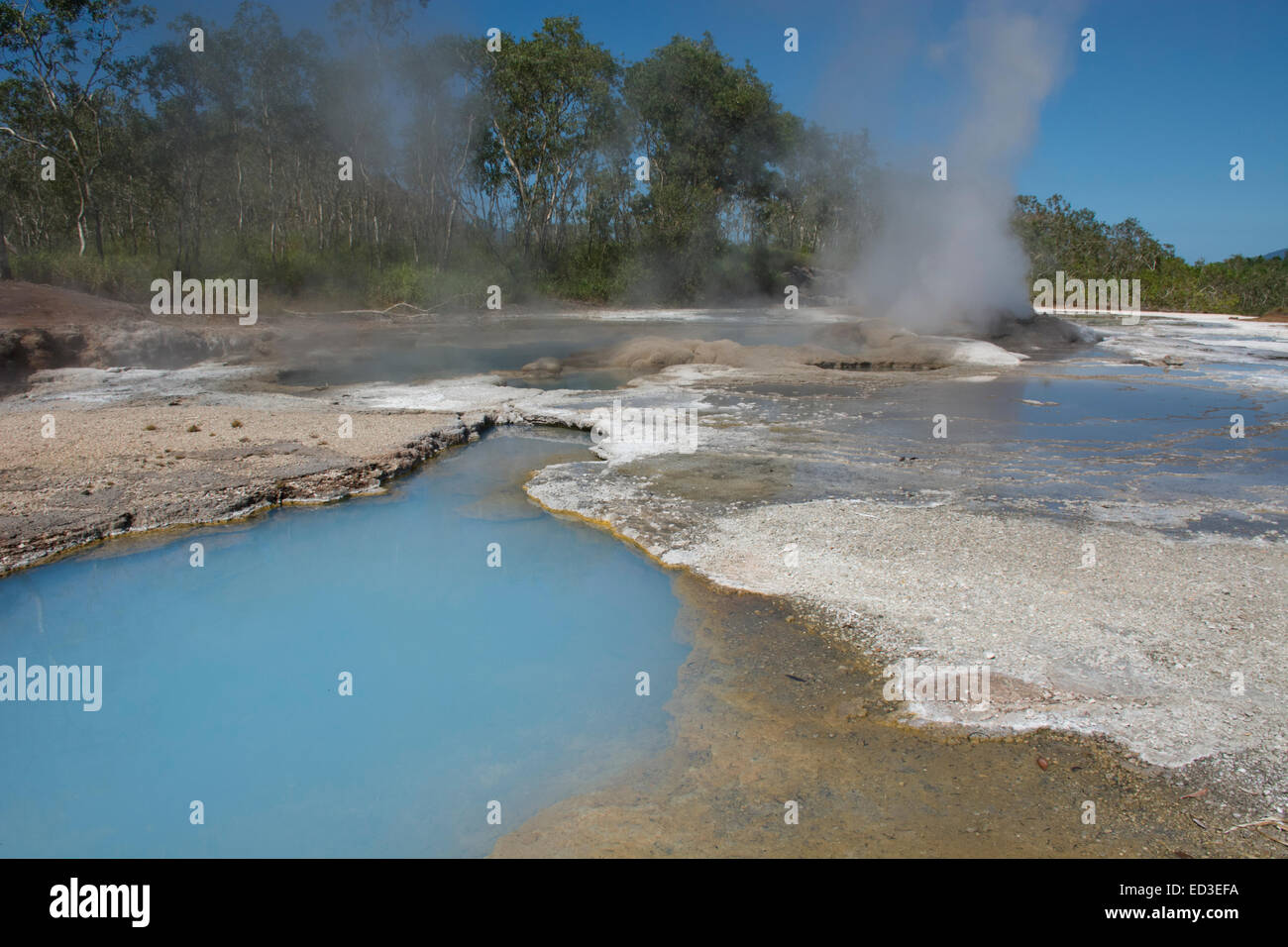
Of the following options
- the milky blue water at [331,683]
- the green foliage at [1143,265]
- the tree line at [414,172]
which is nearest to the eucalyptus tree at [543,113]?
the tree line at [414,172]

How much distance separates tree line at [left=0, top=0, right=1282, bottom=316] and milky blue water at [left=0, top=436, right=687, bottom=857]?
19.0 meters

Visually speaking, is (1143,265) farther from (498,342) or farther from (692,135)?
(498,342)

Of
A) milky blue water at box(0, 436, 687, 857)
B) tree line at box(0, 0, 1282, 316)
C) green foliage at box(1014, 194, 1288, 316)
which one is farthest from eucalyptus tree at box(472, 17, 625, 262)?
milky blue water at box(0, 436, 687, 857)

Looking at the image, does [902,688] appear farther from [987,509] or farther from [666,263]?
[666,263]

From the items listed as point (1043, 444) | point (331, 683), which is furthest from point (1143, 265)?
point (331, 683)

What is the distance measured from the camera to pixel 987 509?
661cm

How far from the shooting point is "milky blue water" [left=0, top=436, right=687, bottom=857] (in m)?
3.39

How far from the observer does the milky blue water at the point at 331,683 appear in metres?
3.39

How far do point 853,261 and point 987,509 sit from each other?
44.7 metres

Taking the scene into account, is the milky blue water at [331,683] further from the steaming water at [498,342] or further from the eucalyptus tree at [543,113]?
the eucalyptus tree at [543,113]

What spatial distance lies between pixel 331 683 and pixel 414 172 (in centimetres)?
3337
